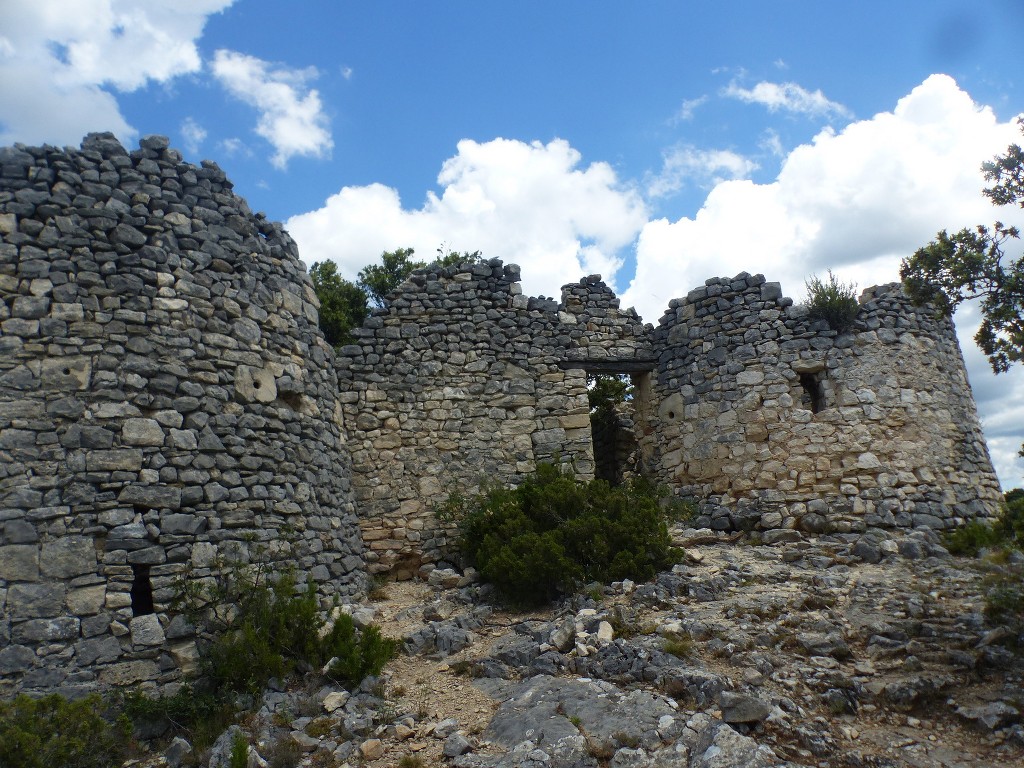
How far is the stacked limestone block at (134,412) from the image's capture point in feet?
20.6

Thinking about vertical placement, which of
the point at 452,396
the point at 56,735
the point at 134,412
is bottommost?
the point at 56,735

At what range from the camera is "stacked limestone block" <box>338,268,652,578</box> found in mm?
10406

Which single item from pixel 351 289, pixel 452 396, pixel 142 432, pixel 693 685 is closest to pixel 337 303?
pixel 351 289

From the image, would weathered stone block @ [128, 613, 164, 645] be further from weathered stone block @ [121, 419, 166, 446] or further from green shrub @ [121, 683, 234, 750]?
weathered stone block @ [121, 419, 166, 446]

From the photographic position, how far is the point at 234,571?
7.08 m

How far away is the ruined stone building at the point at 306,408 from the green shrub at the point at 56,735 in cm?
55

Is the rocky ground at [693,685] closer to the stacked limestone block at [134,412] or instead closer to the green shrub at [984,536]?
the green shrub at [984,536]

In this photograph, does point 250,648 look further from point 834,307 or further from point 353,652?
point 834,307

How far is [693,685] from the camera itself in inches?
227

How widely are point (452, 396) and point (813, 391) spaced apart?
17.7ft

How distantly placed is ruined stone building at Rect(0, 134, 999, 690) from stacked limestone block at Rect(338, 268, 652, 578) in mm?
33

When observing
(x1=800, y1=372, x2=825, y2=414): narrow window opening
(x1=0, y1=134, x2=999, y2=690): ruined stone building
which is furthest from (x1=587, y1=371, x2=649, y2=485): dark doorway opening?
(x1=800, y1=372, x2=825, y2=414): narrow window opening

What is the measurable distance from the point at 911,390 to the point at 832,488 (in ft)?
6.26

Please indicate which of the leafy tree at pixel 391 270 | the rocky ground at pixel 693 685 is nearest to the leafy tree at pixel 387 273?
the leafy tree at pixel 391 270
